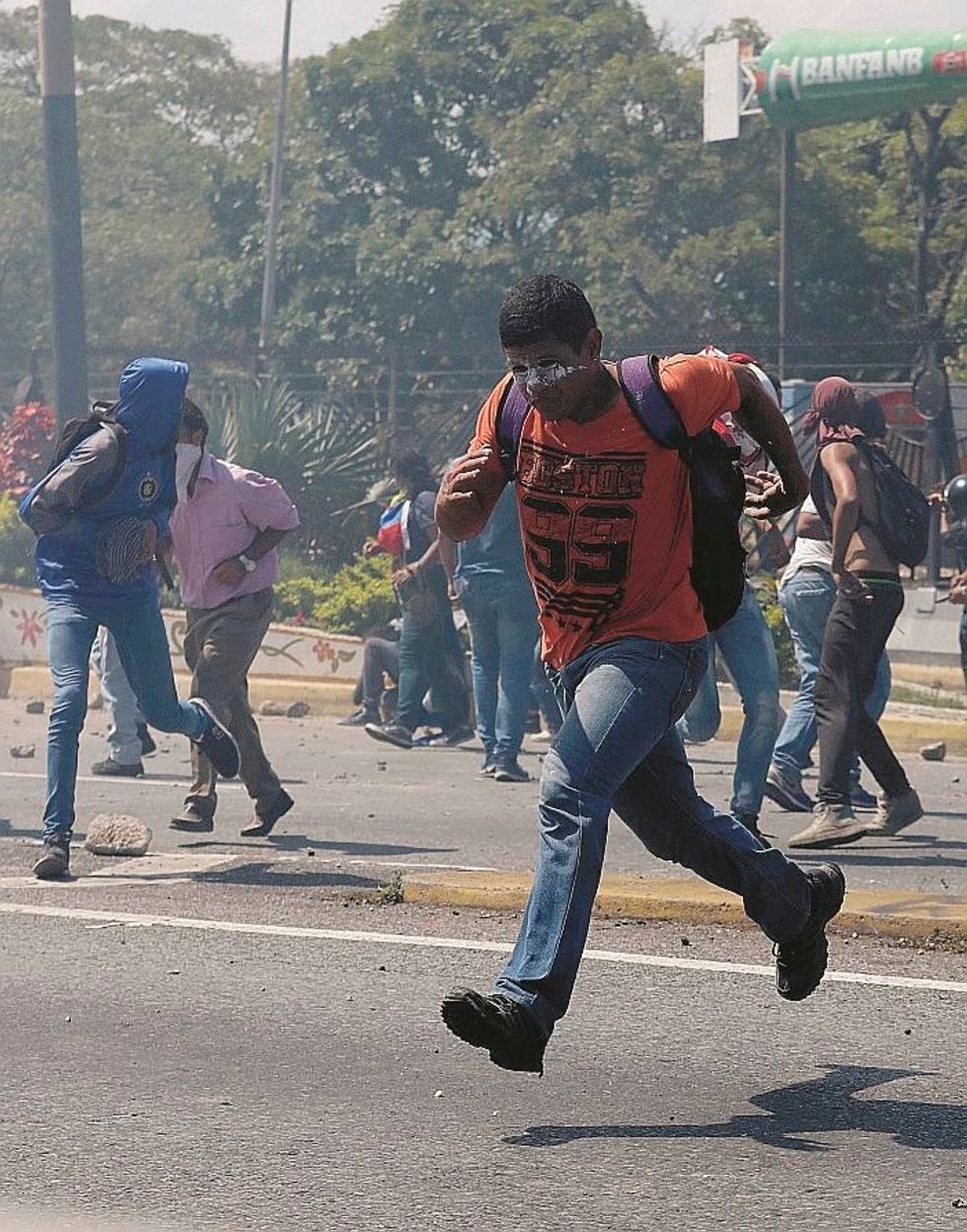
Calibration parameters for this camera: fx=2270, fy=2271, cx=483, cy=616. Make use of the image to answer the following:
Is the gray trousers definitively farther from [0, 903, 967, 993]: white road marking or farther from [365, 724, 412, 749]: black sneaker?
[365, 724, 412, 749]: black sneaker

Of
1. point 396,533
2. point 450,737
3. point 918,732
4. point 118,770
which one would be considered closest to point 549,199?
point 396,533

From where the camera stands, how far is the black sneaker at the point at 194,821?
357 inches

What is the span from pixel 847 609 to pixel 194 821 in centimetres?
272

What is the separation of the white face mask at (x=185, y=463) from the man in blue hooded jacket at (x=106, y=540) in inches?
22.5

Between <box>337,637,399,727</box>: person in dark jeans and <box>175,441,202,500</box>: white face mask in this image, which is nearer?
<box>175,441,202,500</box>: white face mask

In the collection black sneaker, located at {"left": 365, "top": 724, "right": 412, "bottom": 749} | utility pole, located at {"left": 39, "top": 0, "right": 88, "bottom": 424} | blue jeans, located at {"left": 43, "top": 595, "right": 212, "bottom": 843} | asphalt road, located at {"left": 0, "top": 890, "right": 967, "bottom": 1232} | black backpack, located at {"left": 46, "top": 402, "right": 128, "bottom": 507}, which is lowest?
black sneaker, located at {"left": 365, "top": 724, "right": 412, "bottom": 749}

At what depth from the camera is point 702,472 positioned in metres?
4.71

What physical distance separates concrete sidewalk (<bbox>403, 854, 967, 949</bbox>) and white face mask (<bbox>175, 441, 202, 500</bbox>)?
2.17 m

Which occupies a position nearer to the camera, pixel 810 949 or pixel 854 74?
pixel 810 949

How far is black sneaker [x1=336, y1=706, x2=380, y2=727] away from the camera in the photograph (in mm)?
14305

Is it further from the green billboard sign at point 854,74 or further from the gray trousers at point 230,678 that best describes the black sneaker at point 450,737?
the green billboard sign at point 854,74

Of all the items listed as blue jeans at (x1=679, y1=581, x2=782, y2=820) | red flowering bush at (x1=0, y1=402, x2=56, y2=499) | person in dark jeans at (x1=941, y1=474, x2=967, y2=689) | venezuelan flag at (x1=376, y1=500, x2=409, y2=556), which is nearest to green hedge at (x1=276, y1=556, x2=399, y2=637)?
venezuelan flag at (x1=376, y1=500, x2=409, y2=556)

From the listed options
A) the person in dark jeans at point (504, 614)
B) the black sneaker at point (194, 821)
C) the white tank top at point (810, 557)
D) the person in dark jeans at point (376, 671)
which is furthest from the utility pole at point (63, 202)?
the white tank top at point (810, 557)

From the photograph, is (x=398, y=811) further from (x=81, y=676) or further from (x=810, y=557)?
(x=81, y=676)
